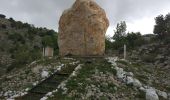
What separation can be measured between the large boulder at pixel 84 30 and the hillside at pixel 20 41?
68.7 feet

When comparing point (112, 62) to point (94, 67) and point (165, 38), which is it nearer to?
point (94, 67)

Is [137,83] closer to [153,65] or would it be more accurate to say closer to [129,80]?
[129,80]

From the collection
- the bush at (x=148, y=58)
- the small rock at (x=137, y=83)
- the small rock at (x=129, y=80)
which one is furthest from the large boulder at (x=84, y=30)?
the bush at (x=148, y=58)

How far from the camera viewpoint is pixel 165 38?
60.5 metres

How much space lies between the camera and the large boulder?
28.6m

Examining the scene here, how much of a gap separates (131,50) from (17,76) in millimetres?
35546

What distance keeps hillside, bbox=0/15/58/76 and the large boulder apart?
2093 cm

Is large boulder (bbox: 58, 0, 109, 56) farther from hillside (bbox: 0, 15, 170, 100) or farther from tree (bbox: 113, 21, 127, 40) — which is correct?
tree (bbox: 113, 21, 127, 40)

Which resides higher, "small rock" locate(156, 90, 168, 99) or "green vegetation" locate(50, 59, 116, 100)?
"green vegetation" locate(50, 59, 116, 100)

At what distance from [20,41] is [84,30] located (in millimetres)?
43014

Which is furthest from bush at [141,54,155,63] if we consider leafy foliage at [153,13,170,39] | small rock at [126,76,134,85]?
small rock at [126,76,134,85]

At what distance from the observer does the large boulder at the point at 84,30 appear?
1125 inches

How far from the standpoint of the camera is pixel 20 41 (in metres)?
70.1

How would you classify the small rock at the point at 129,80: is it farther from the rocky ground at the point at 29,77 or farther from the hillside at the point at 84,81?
the rocky ground at the point at 29,77
